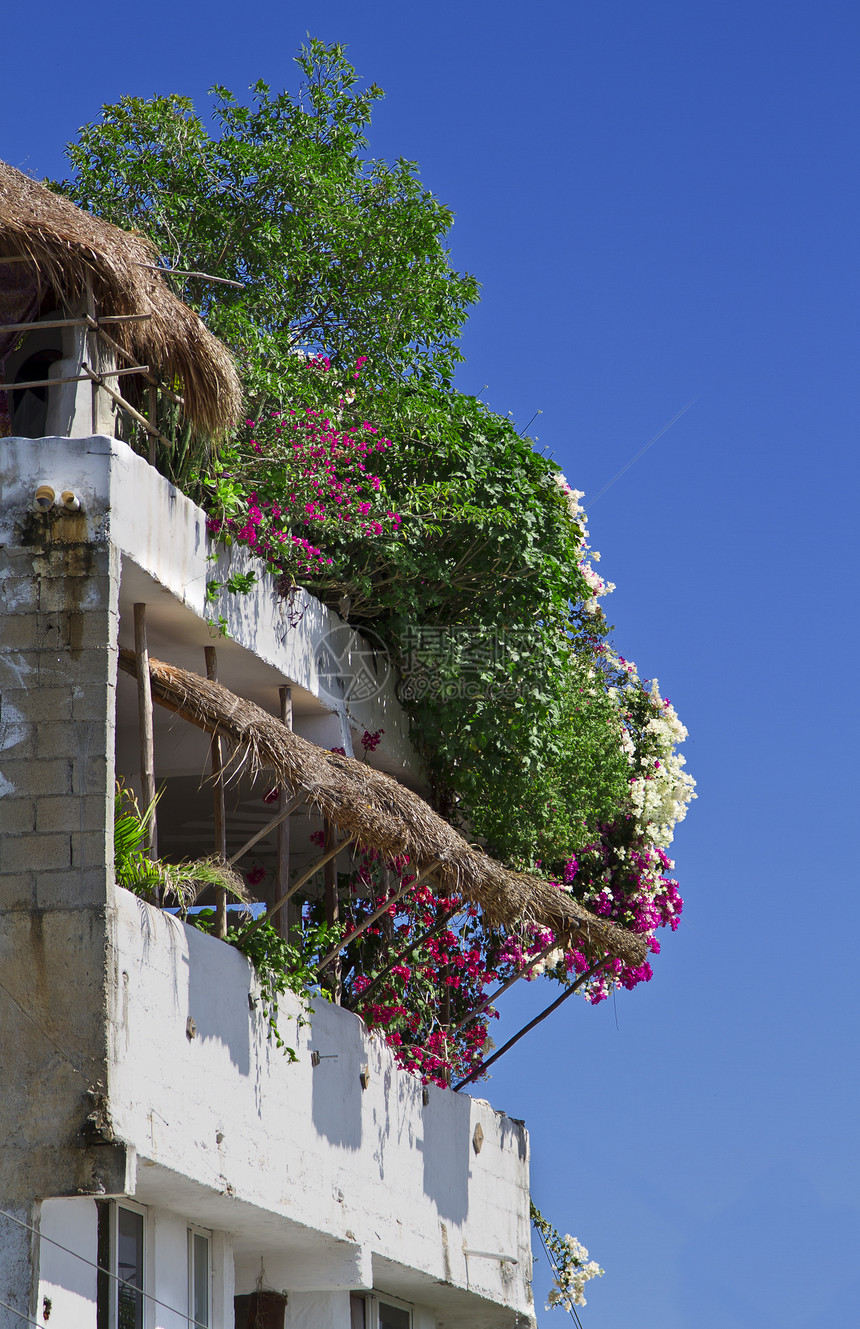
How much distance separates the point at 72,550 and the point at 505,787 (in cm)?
656

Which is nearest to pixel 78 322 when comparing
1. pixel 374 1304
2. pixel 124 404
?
pixel 124 404

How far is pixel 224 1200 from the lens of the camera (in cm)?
1073

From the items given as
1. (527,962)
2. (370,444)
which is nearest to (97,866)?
(370,444)

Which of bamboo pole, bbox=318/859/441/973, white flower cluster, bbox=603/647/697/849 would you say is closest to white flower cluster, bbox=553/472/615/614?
white flower cluster, bbox=603/647/697/849

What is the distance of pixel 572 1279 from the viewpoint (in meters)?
17.2

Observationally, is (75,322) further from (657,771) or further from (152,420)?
(657,771)

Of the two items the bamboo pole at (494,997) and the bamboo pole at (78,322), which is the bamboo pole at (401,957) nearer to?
the bamboo pole at (494,997)

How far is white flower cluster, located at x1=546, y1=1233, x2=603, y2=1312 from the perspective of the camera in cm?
1720

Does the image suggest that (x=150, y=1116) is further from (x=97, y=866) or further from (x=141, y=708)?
(x=141, y=708)

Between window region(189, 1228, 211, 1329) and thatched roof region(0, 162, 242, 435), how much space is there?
18.7 ft

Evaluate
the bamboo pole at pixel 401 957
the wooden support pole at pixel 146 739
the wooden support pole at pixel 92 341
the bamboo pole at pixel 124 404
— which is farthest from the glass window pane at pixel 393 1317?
the wooden support pole at pixel 92 341

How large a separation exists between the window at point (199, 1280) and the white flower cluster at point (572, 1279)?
21.8 feet

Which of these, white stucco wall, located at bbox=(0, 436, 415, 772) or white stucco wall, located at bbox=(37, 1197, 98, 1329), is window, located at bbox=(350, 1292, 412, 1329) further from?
white stucco wall, located at bbox=(37, 1197, 98, 1329)

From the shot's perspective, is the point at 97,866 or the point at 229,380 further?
the point at 229,380
